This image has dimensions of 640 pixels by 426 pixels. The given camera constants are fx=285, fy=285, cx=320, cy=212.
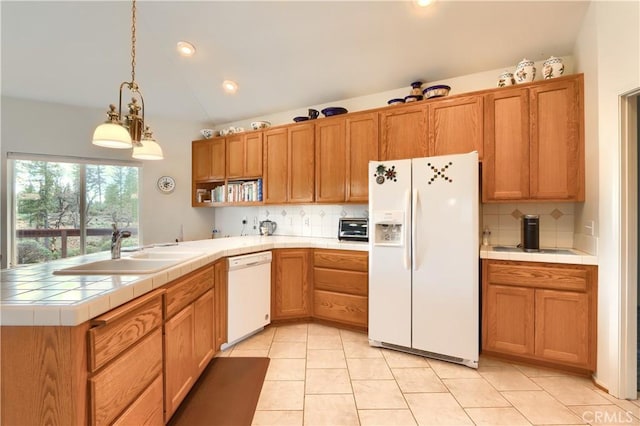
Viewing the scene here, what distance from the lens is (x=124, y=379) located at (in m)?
1.21

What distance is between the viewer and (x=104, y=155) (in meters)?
3.68

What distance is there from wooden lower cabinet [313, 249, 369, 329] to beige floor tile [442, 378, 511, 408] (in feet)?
3.17

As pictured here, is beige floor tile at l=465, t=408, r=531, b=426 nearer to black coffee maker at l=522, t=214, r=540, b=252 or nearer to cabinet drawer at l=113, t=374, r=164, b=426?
black coffee maker at l=522, t=214, r=540, b=252

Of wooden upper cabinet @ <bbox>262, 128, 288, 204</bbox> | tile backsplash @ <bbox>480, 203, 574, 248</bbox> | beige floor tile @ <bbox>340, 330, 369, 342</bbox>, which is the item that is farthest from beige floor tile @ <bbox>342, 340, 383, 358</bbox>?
wooden upper cabinet @ <bbox>262, 128, 288, 204</bbox>

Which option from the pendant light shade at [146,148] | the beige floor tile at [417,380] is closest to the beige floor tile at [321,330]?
the beige floor tile at [417,380]

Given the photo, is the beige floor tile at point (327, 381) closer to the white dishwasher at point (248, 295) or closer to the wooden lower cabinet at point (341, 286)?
the wooden lower cabinet at point (341, 286)

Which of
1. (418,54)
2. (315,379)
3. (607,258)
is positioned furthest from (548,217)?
(315,379)

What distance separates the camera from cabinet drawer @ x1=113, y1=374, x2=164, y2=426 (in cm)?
122

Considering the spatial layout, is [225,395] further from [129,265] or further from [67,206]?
[67,206]

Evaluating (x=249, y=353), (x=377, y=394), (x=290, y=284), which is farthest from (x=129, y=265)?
(x=377, y=394)

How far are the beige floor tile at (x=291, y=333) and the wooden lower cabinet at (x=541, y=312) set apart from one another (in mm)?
1653

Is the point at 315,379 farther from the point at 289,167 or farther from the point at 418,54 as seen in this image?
the point at 418,54

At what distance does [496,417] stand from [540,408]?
13.2 inches

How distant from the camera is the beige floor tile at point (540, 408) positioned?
169 centimetres
